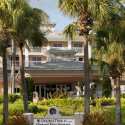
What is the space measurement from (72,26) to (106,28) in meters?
1.98

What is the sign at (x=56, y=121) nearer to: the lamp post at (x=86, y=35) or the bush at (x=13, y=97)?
the lamp post at (x=86, y=35)

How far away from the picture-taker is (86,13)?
97.9ft

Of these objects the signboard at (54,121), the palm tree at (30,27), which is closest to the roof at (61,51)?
the palm tree at (30,27)

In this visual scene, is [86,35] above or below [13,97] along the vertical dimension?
above

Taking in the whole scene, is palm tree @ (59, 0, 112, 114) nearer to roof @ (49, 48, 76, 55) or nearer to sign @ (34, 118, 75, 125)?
sign @ (34, 118, 75, 125)

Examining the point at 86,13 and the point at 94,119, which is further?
the point at 86,13

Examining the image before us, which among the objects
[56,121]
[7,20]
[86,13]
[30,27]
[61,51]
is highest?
[86,13]

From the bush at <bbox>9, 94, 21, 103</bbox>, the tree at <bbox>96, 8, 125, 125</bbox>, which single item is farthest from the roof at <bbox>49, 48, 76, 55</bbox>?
the tree at <bbox>96, 8, 125, 125</bbox>

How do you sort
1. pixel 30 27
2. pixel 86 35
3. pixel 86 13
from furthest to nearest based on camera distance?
pixel 30 27 < pixel 86 35 < pixel 86 13

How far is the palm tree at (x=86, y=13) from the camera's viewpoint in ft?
96.1

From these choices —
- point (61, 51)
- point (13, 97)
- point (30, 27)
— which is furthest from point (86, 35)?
point (61, 51)

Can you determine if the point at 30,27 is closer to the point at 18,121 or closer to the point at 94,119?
the point at 18,121

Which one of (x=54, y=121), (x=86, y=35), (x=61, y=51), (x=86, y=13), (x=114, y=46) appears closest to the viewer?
(x=54, y=121)

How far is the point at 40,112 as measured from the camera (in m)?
41.5
